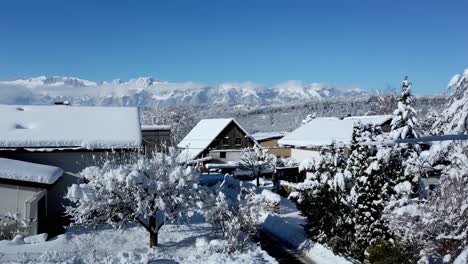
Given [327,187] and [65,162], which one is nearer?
[327,187]

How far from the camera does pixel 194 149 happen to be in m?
55.5

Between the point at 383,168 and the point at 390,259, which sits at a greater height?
the point at 383,168

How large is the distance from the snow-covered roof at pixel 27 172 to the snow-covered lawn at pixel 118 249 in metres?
2.57

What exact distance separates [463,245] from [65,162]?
19.3 metres

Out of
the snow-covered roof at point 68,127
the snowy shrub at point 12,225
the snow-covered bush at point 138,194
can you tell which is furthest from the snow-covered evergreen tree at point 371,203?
the snowy shrub at point 12,225

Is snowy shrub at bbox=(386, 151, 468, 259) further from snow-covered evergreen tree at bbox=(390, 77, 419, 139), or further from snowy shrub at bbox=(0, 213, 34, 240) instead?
snowy shrub at bbox=(0, 213, 34, 240)

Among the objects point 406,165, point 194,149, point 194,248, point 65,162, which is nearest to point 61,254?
point 194,248

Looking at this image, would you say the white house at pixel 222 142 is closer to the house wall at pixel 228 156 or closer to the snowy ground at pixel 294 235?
the house wall at pixel 228 156

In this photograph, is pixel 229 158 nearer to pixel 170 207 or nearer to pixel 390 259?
pixel 170 207

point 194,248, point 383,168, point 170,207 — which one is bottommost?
point 194,248

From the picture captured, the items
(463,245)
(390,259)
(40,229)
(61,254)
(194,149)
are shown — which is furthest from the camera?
(194,149)

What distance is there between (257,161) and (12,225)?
27492 mm

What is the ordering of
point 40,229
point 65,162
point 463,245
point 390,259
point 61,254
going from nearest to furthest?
point 463,245, point 390,259, point 61,254, point 40,229, point 65,162

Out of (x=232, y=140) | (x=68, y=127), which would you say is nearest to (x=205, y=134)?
(x=232, y=140)
